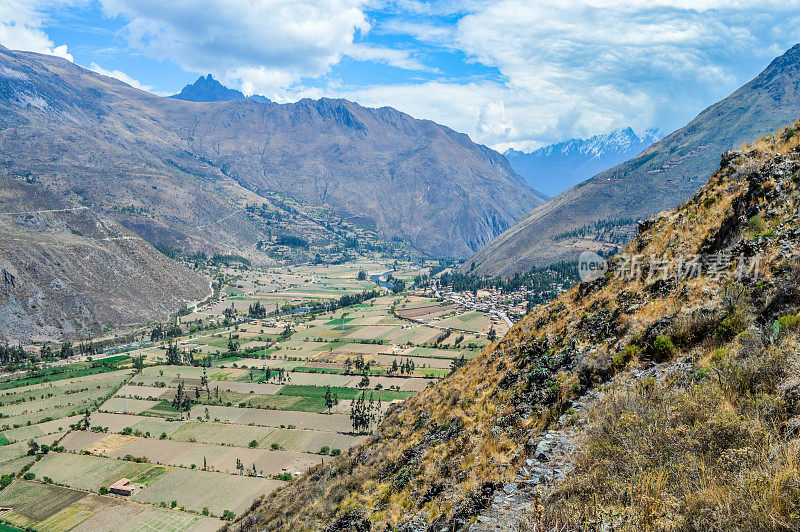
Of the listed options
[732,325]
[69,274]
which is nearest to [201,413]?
[732,325]

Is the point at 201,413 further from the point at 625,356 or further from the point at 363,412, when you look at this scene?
the point at 625,356

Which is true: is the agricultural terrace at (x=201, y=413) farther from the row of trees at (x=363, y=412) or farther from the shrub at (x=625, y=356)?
the shrub at (x=625, y=356)

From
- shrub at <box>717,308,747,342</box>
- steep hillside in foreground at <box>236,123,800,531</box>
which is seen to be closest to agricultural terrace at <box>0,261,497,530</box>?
steep hillside in foreground at <box>236,123,800,531</box>

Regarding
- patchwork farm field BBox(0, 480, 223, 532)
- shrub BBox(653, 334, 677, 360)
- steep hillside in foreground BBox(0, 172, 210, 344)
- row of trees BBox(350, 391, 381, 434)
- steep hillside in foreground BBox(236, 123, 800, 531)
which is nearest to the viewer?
steep hillside in foreground BBox(236, 123, 800, 531)

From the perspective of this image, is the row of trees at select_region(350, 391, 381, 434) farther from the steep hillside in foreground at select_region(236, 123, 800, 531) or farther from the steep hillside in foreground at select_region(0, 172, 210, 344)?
the steep hillside in foreground at select_region(0, 172, 210, 344)

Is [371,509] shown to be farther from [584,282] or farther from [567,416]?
[584,282]

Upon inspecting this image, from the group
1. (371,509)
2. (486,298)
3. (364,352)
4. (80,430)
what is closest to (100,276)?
(80,430)
